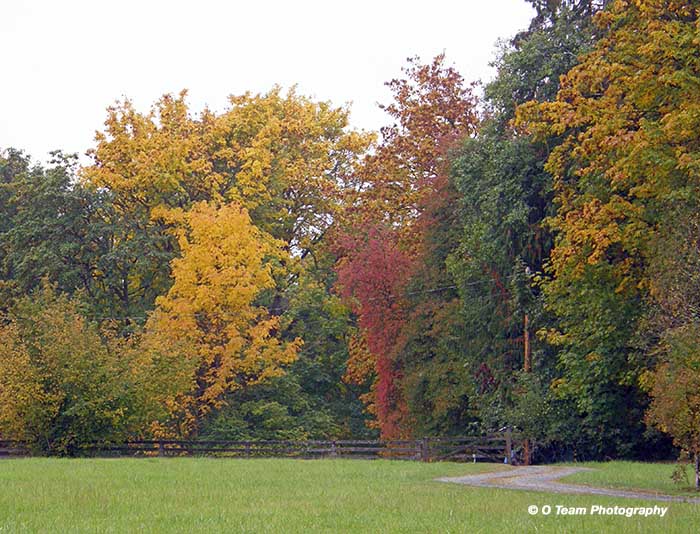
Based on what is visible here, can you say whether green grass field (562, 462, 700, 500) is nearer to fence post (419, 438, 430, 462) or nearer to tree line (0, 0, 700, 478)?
tree line (0, 0, 700, 478)

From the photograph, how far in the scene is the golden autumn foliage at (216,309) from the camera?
1724 inches

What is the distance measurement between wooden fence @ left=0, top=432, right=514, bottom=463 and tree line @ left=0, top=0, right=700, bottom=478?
78 centimetres

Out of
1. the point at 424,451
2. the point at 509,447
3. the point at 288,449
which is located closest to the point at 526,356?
the point at 509,447

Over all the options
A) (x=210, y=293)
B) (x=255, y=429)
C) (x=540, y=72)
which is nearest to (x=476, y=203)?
(x=540, y=72)

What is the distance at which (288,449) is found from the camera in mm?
41094

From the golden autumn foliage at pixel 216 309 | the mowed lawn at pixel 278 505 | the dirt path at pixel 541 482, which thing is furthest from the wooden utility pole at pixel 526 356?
the golden autumn foliage at pixel 216 309

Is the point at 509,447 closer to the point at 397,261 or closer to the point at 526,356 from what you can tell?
the point at 526,356

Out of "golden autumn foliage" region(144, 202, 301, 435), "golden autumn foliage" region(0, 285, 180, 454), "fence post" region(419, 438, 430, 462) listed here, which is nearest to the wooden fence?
"fence post" region(419, 438, 430, 462)

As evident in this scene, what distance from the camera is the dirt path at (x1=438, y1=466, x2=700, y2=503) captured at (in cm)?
1888

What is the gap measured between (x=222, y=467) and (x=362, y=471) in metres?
4.48

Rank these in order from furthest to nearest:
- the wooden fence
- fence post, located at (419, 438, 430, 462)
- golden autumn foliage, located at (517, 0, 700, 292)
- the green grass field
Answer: the wooden fence
fence post, located at (419, 438, 430, 462)
golden autumn foliage, located at (517, 0, 700, 292)
the green grass field

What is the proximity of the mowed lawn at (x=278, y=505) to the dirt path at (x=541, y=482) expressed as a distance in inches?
41.3

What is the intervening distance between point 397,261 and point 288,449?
31.4ft

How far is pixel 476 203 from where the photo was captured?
3819 cm
